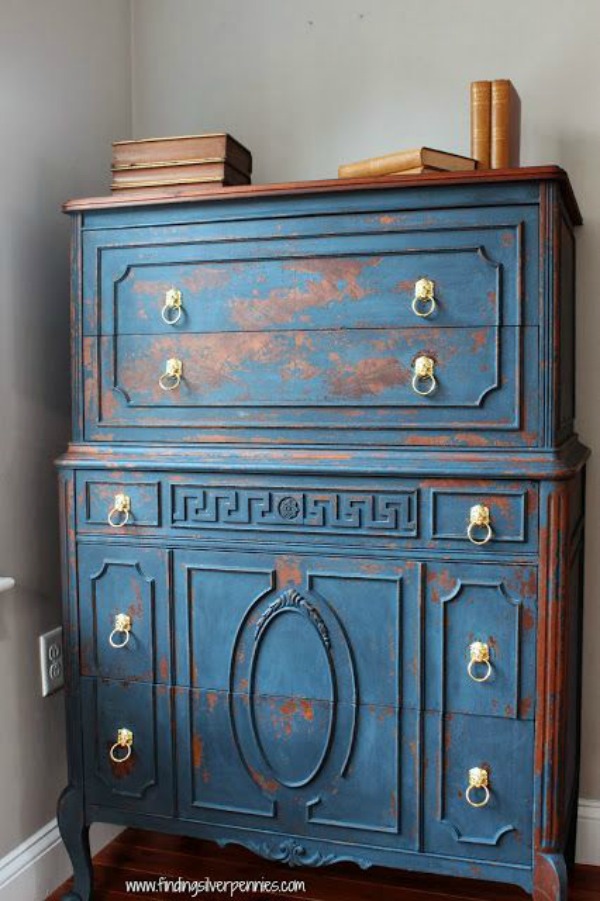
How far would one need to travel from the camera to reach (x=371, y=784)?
1.79m

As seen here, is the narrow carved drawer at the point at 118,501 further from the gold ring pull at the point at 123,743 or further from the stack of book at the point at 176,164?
the stack of book at the point at 176,164

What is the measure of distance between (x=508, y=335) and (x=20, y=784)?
1420mm

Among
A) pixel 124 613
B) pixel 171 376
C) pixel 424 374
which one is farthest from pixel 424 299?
pixel 124 613

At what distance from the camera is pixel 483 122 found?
73.4 inches

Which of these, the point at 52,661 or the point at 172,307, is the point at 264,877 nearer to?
the point at 52,661

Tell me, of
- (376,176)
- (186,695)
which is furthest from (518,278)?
(186,695)

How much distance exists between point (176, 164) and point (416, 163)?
19.5 inches

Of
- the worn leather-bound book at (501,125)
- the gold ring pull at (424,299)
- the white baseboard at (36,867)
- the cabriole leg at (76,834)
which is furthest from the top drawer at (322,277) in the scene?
the white baseboard at (36,867)

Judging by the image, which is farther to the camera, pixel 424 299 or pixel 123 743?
pixel 123 743

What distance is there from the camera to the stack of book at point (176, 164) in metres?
1.86

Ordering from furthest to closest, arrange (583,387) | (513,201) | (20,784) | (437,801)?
1. (583,387)
2. (20,784)
3. (437,801)
4. (513,201)

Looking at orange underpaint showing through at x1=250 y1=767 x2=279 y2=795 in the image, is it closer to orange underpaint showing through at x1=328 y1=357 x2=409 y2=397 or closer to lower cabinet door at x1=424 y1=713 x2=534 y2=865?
lower cabinet door at x1=424 y1=713 x2=534 y2=865

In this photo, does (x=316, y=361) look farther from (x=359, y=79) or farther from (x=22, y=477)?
(x=359, y=79)

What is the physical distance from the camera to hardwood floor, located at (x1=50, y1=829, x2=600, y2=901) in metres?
2.07
